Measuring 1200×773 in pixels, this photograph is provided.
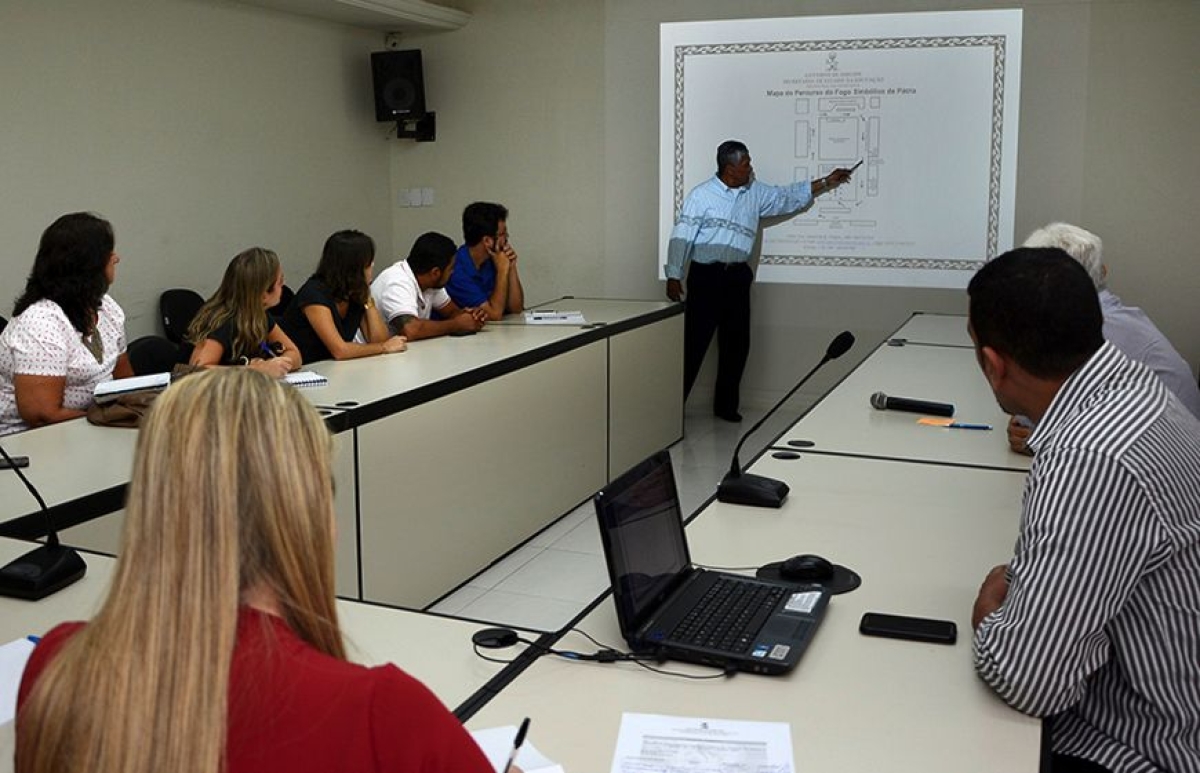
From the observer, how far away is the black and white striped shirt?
1.58 meters

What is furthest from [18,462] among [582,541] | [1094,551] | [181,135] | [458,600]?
[181,135]

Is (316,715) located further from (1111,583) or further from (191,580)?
(1111,583)

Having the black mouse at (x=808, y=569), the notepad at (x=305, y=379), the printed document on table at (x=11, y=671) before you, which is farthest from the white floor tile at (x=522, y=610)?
the printed document on table at (x=11, y=671)

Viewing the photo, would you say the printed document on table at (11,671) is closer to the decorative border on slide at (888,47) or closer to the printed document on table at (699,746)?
the printed document on table at (699,746)

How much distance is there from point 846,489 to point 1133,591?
42.3 inches

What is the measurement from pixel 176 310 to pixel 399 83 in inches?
88.7

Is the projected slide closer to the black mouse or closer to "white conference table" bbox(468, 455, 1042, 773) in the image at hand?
"white conference table" bbox(468, 455, 1042, 773)

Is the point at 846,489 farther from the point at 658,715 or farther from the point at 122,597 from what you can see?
the point at 122,597

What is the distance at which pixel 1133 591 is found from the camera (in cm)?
164

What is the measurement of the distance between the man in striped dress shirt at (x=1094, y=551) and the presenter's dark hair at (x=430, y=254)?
143 inches

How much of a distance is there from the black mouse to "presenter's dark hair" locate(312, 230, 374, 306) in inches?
106

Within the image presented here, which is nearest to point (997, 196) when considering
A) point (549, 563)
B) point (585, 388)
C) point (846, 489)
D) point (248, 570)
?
point (585, 388)

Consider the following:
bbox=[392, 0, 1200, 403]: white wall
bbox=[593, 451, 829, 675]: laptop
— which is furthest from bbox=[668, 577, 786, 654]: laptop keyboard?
bbox=[392, 0, 1200, 403]: white wall

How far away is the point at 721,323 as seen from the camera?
690cm
